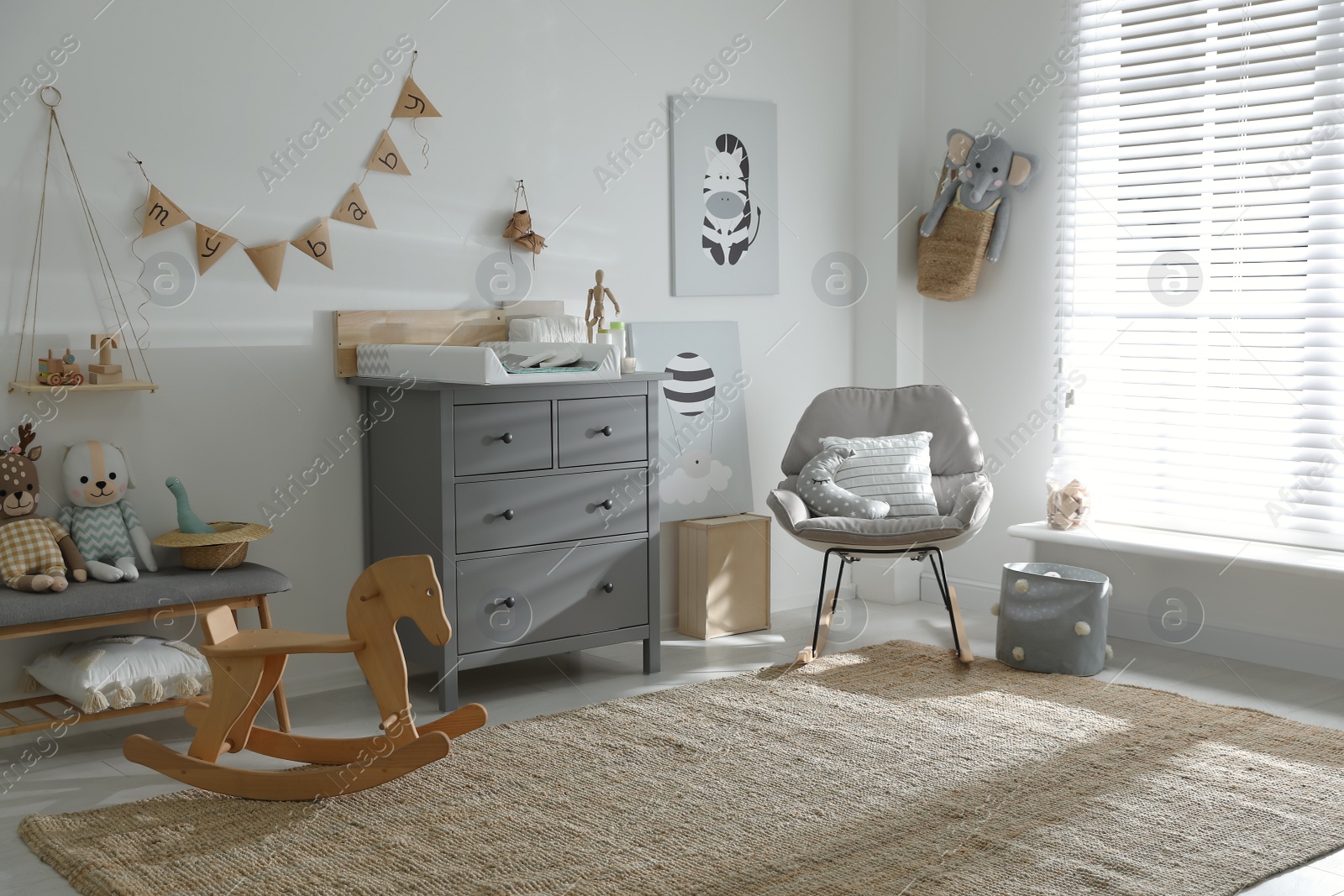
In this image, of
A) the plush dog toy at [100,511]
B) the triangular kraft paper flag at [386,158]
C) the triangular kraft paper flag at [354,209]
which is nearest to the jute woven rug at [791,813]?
the plush dog toy at [100,511]

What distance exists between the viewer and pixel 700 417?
185 inches

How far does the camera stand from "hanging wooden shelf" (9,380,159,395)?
3184 millimetres

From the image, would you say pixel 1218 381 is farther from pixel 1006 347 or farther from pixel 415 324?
pixel 415 324

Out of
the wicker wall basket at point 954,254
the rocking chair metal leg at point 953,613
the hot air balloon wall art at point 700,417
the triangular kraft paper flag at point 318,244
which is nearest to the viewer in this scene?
the triangular kraft paper flag at point 318,244

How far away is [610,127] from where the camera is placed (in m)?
4.37

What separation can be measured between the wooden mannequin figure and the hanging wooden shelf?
4.78 feet

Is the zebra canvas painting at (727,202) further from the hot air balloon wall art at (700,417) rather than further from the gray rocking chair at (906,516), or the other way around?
the gray rocking chair at (906,516)

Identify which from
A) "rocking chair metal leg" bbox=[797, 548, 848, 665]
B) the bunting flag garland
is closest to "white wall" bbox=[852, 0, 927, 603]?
"rocking chair metal leg" bbox=[797, 548, 848, 665]

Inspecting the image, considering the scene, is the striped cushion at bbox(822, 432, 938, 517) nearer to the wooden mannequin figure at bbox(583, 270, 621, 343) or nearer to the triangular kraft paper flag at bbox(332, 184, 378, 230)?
the wooden mannequin figure at bbox(583, 270, 621, 343)

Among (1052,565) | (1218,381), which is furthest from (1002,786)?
(1218,381)

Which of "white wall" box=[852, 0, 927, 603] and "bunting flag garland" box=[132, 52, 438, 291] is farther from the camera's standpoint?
"white wall" box=[852, 0, 927, 603]

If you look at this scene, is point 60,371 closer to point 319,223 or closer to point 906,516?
point 319,223

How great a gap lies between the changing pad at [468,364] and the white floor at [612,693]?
38.3 inches

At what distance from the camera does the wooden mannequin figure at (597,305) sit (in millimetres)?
4152
